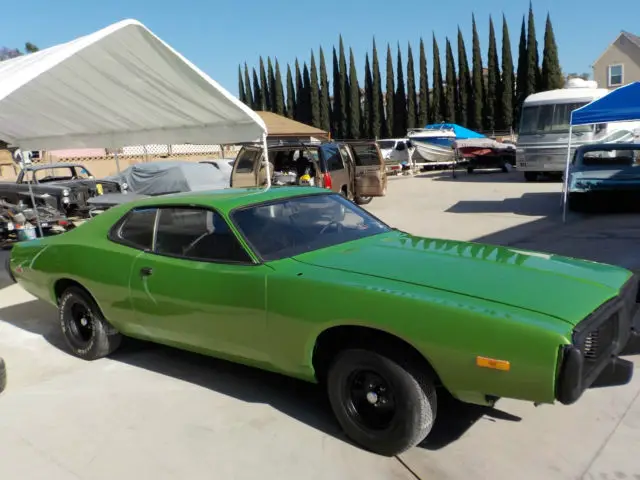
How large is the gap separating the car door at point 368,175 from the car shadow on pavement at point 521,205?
69.1 inches

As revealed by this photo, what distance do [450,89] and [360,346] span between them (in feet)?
151

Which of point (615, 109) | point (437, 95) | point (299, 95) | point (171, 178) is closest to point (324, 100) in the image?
point (299, 95)

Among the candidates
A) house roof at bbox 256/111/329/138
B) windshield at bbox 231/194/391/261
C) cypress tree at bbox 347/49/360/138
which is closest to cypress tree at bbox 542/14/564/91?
cypress tree at bbox 347/49/360/138

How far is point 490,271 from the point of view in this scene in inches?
124

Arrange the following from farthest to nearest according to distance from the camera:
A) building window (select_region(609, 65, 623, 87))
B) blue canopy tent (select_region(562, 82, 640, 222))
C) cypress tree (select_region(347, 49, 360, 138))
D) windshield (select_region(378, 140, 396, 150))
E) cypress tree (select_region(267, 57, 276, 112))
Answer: cypress tree (select_region(267, 57, 276, 112)), cypress tree (select_region(347, 49, 360, 138)), building window (select_region(609, 65, 623, 87)), windshield (select_region(378, 140, 396, 150)), blue canopy tent (select_region(562, 82, 640, 222))

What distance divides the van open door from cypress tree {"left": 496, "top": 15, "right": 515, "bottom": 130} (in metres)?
31.0

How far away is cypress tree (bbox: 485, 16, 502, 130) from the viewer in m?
44.1

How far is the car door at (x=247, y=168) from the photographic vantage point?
1221cm

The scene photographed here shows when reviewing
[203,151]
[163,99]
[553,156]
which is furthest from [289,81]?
[163,99]

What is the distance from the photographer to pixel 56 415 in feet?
12.3

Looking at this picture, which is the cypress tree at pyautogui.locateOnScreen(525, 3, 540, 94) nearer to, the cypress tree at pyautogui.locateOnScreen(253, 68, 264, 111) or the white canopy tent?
the cypress tree at pyautogui.locateOnScreen(253, 68, 264, 111)

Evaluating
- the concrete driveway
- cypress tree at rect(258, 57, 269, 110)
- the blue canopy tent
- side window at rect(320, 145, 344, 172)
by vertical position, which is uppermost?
cypress tree at rect(258, 57, 269, 110)

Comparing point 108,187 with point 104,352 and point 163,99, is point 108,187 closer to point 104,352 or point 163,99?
point 163,99

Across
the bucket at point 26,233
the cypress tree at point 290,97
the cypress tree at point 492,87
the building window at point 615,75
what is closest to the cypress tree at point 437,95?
the cypress tree at point 492,87
